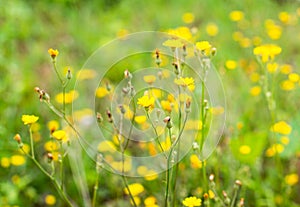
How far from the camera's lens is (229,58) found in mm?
3113

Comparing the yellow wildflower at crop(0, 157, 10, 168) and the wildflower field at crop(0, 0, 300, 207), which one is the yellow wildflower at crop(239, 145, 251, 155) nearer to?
the wildflower field at crop(0, 0, 300, 207)

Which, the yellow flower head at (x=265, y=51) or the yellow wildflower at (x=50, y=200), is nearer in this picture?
the yellow flower head at (x=265, y=51)

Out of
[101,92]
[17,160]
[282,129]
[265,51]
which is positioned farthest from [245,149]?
[17,160]

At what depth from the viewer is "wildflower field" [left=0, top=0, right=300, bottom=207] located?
1.72m

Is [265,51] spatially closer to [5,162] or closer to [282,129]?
[282,129]

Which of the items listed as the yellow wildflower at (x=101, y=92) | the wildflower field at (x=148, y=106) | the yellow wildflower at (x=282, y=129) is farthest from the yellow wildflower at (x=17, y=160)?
the yellow wildflower at (x=282, y=129)

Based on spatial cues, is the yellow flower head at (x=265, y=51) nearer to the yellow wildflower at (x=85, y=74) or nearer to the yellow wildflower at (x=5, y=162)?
the yellow wildflower at (x=5, y=162)

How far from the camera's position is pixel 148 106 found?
1.42 metres

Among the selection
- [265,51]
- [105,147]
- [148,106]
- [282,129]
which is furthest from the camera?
[105,147]

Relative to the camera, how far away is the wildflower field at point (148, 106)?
Answer: 172 centimetres

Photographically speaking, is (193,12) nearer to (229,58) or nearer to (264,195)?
(229,58)

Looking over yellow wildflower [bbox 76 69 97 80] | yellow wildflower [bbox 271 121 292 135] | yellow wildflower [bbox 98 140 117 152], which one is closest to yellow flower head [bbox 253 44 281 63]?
yellow wildflower [bbox 271 121 292 135]

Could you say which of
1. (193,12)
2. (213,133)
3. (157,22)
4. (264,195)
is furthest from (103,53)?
(264,195)

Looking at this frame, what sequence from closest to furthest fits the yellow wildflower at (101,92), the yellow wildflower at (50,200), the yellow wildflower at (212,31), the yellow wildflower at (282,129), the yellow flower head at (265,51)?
1. the yellow flower head at (265,51)
2. the yellow wildflower at (282,129)
3. the yellow wildflower at (50,200)
4. the yellow wildflower at (101,92)
5. the yellow wildflower at (212,31)
